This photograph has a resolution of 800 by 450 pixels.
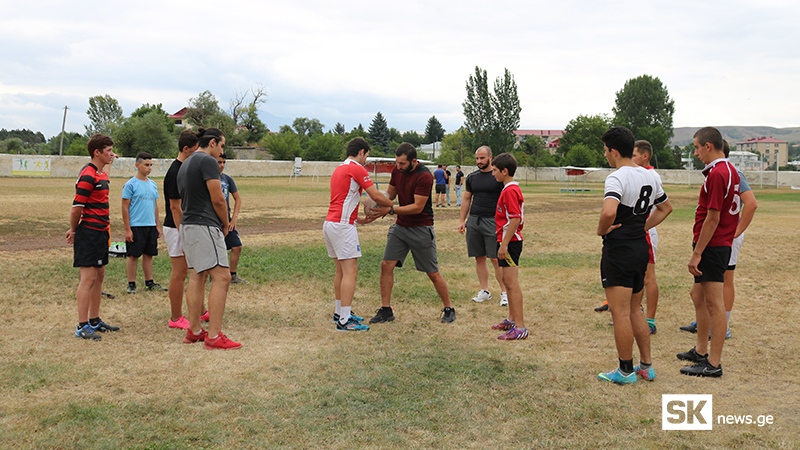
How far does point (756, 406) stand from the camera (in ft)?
13.2

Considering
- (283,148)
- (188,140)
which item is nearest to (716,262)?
(188,140)

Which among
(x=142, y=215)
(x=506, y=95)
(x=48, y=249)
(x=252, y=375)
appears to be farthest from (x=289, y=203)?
(x=506, y=95)

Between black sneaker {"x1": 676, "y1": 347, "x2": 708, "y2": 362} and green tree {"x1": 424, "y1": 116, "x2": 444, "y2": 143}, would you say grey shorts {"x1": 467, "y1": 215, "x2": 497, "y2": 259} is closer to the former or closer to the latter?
black sneaker {"x1": 676, "y1": 347, "x2": 708, "y2": 362}

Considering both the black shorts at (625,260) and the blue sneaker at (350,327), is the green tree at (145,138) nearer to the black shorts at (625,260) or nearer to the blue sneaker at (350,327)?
the blue sneaker at (350,327)

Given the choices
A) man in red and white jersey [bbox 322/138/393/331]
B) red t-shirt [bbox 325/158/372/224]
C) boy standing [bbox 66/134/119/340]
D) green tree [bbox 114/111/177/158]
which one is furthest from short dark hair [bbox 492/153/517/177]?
green tree [bbox 114/111/177/158]

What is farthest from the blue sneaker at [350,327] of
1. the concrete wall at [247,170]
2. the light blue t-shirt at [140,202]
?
the concrete wall at [247,170]

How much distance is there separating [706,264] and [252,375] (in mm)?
4086

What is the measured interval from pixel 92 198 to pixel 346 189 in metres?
2.67

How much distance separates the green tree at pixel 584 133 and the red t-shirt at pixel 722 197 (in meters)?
93.5

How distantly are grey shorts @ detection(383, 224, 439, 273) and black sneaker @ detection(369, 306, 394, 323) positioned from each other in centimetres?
60

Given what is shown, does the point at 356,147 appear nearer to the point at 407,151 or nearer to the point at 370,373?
the point at 407,151

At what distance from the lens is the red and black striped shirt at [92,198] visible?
550 centimetres

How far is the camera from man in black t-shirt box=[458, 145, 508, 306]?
23.6 feet

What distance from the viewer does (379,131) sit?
100 m
